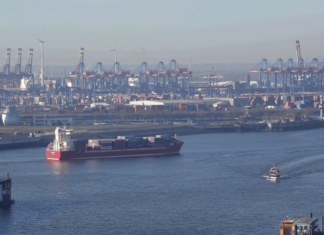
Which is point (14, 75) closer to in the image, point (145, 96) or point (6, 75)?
point (6, 75)

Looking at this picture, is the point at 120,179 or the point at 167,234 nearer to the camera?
the point at 167,234

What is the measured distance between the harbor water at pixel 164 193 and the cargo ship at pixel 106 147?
909mm

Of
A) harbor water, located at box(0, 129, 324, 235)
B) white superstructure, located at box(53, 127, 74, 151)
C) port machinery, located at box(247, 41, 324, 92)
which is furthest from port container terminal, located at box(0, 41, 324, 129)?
harbor water, located at box(0, 129, 324, 235)

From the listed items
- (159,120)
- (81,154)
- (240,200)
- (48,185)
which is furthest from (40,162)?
(159,120)

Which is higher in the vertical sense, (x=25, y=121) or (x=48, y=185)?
(x=25, y=121)

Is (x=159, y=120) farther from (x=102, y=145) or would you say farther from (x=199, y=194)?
(x=199, y=194)

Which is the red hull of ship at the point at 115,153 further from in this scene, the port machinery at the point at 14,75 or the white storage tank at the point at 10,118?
the port machinery at the point at 14,75

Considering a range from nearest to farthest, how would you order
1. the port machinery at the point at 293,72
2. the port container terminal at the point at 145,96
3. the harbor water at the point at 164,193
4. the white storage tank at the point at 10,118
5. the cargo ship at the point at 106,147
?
1. the harbor water at the point at 164,193
2. the cargo ship at the point at 106,147
3. the white storage tank at the point at 10,118
4. the port container terminal at the point at 145,96
5. the port machinery at the point at 293,72

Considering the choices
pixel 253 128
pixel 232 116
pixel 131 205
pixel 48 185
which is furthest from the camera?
pixel 232 116

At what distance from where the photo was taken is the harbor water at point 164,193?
1382 cm

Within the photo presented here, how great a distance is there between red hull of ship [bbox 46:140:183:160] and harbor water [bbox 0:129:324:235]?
2.54 feet

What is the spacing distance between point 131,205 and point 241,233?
4.00 meters

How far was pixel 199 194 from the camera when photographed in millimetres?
17141

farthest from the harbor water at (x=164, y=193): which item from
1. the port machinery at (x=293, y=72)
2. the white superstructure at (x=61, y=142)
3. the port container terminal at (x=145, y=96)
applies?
the port machinery at (x=293, y=72)
